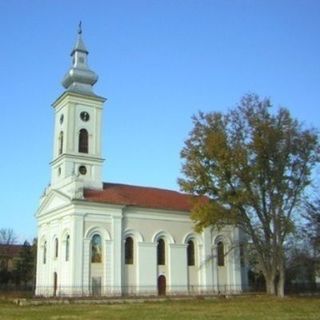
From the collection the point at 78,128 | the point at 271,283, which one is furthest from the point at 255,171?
the point at 78,128

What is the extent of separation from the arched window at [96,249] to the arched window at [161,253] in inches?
240

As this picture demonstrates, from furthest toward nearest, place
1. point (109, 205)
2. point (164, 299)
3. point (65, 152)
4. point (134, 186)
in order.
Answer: point (134, 186) → point (65, 152) → point (109, 205) → point (164, 299)

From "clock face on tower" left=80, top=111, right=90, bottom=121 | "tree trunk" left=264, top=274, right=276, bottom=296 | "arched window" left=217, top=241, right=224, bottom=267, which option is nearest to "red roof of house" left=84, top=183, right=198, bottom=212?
"arched window" left=217, top=241, right=224, bottom=267

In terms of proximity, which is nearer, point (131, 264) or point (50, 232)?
point (131, 264)

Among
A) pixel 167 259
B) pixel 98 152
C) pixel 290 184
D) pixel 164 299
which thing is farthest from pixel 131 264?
pixel 290 184

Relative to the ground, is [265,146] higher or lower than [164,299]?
higher

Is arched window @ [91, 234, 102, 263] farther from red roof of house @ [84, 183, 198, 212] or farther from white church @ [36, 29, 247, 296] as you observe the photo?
red roof of house @ [84, 183, 198, 212]

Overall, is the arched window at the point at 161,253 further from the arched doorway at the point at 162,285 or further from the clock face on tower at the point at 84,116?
the clock face on tower at the point at 84,116

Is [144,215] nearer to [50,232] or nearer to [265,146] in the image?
[50,232]

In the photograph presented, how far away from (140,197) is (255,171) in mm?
13063

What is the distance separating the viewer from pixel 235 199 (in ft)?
130

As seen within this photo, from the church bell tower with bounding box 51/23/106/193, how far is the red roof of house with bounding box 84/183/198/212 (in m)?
1.83

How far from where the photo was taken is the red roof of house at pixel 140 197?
149ft

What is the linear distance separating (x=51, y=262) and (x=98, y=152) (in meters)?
10.8
